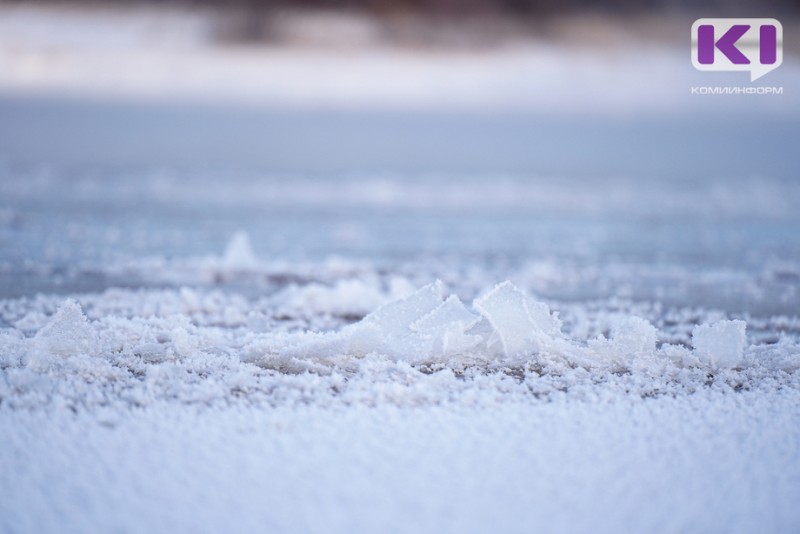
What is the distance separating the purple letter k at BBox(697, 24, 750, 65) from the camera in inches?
159

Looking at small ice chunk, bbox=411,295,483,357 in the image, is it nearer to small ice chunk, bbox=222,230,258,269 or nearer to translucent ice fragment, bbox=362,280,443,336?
translucent ice fragment, bbox=362,280,443,336

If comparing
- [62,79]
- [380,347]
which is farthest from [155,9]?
[380,347]

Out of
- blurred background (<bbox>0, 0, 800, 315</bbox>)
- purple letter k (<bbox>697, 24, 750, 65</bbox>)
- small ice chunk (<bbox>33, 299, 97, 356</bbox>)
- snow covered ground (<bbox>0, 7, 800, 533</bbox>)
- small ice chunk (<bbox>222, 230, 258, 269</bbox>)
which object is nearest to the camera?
snow covered ground (<bbox>0, 7, 800, 533</bbox>)

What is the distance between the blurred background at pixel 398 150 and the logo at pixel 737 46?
0.59m

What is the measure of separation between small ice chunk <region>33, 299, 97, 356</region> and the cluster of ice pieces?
0.27 metres

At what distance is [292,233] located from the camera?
279 centimetres

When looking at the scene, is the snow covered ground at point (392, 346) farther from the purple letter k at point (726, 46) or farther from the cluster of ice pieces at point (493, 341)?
the purple letter k at point (726, 46)

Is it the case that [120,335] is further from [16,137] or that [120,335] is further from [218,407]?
[16,137]

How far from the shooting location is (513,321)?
1.50 metres

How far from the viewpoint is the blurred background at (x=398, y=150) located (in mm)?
2332

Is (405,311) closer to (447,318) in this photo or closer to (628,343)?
(447,318)

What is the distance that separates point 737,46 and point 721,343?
9.91 ft

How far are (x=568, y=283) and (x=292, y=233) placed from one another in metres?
1.00

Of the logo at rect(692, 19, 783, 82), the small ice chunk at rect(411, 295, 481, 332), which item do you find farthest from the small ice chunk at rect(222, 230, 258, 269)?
the logo at rect(692, 19, 783, 82)
